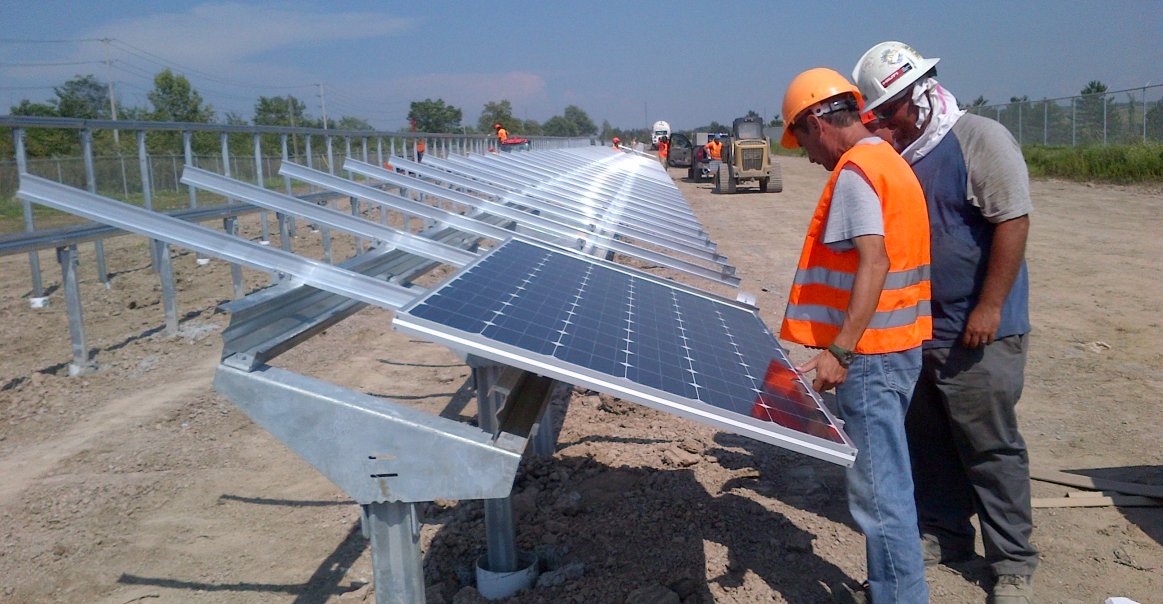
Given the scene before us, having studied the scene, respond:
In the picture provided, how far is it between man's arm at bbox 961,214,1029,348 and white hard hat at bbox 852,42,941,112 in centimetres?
67

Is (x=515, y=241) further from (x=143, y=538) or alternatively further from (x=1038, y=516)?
(x=1038, y=516)

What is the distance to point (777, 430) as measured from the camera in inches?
91.7

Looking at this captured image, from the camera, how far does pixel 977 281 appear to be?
358 centimetres

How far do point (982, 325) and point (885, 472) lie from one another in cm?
86

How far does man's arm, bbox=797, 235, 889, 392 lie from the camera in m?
2.84

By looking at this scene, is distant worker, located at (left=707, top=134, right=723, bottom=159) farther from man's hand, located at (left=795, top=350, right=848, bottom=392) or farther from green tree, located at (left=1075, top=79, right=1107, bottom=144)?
man's hand, located at (left=795, top=350, right=848, bottom=392)

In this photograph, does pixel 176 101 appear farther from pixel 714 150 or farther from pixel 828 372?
pixel 828 372

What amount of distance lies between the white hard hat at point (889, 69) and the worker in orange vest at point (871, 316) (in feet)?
1.24

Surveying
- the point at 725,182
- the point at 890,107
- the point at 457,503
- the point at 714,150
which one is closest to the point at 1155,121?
the point at 725,182

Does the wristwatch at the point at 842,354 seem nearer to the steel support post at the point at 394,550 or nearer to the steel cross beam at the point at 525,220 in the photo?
the steel support post at the point at 394,550

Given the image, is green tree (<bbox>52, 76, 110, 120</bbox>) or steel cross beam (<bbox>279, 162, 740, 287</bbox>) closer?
steel cross beam (<bbox>279, 162, 740, 287</bbox>)

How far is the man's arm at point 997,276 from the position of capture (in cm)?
341

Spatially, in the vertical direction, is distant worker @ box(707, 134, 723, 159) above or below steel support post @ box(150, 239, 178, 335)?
above

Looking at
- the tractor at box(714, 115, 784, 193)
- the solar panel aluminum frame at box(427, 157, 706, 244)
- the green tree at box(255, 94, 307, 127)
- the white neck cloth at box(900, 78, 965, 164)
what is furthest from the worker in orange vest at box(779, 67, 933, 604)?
the green tree at box(255, 94, 307, 127)
